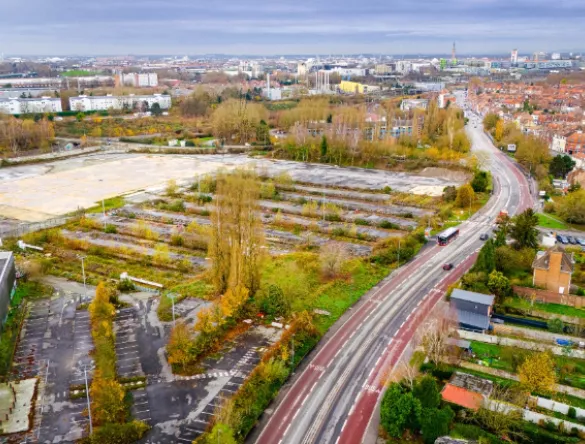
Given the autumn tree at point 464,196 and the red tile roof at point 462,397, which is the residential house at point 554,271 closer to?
the red tile roof at point 462,397

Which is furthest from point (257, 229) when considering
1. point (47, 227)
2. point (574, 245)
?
point (574, 245)

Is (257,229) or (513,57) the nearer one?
(257,229)

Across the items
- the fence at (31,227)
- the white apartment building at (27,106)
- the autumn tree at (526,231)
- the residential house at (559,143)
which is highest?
the white apartment building at (27,106)

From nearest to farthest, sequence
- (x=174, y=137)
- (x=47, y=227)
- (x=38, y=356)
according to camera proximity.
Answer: (x=38, y=356) < (x=47, y=227) < (x=174, y=137)

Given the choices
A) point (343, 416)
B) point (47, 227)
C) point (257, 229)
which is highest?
point (257, 229)

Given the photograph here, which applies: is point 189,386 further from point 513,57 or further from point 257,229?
point 513,57

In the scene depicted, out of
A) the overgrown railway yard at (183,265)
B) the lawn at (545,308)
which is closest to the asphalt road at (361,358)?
the overgrown railway yard at (183,265)
